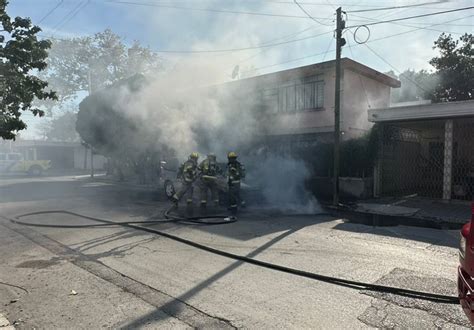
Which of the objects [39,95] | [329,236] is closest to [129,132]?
[39,95]

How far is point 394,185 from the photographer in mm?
13797

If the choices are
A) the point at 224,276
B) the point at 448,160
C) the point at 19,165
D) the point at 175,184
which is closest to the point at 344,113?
the point at 448,160

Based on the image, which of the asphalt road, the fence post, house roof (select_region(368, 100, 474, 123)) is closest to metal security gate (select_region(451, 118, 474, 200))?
the fence post

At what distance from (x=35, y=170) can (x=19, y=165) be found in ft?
4.11

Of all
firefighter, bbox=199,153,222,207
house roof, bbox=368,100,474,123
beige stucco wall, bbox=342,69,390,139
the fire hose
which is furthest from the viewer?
beige stucco wall, bbox=342,69,390,139

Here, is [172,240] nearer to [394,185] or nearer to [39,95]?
[39,95]

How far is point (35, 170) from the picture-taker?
3089 centimetres

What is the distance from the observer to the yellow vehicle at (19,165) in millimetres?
30422

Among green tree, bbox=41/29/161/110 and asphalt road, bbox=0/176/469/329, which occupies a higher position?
green tree, bbox=41/29/161/110

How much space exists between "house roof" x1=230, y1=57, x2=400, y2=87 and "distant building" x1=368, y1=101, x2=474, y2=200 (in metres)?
2.88

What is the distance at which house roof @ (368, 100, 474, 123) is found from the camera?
35.6 ft

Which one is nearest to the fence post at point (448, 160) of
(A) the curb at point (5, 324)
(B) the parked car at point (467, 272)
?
(B) the parked car at point (467, 272)

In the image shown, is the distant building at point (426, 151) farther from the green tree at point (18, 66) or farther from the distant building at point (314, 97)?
the green tree at point (18, 66)

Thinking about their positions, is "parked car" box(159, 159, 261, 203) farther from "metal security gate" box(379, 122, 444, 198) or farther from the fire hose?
"metal security gate" box(379, 122, 444, 198)
